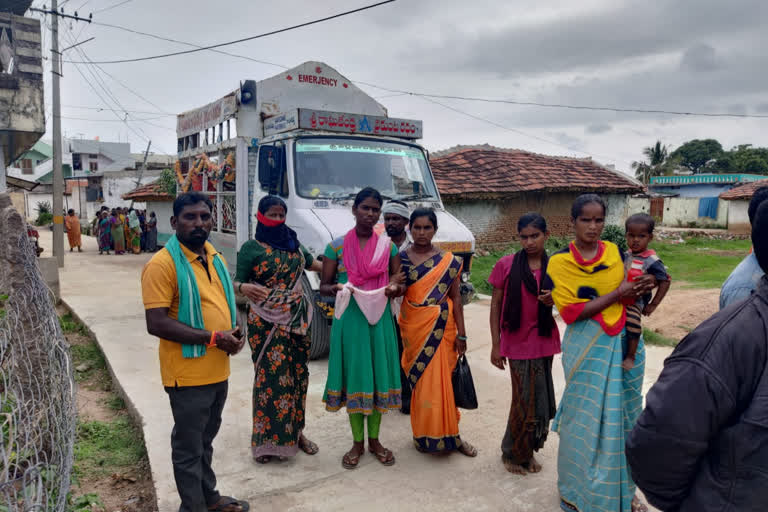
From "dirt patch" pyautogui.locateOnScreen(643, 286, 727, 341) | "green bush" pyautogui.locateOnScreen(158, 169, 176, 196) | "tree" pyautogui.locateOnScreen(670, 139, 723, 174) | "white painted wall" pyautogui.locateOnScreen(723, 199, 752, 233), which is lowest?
"dirt patch" pyautogui.locateOnScreen(643, 286, 727, 341)

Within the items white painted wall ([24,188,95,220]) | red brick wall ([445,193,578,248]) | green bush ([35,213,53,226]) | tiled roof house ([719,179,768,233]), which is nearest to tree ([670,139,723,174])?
tiled roof house ([719,179,768,233])

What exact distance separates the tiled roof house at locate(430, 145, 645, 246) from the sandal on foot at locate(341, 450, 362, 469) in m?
10.2

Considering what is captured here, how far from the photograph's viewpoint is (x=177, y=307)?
8.77 ft

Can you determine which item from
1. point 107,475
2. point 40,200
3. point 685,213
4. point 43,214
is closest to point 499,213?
point 107,475

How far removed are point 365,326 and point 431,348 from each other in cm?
45

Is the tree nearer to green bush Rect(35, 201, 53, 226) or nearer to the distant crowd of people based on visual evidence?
the distant crowd of people

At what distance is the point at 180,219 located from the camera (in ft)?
8.93

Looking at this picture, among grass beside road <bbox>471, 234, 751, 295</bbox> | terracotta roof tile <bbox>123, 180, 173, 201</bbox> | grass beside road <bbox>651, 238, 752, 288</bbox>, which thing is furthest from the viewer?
terracotta roof tile <bbox>123, 180, 173, 201</bbox>

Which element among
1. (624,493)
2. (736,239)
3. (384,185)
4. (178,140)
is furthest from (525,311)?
(736,239)

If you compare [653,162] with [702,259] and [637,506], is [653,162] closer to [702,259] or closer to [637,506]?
[702,259]

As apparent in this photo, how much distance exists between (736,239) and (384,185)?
23.6 meters

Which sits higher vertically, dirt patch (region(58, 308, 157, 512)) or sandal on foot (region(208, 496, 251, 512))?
sandal on foot (region(208, 496, 251, 512))

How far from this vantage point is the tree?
53.1m

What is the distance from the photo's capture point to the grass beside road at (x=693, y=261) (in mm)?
11859
